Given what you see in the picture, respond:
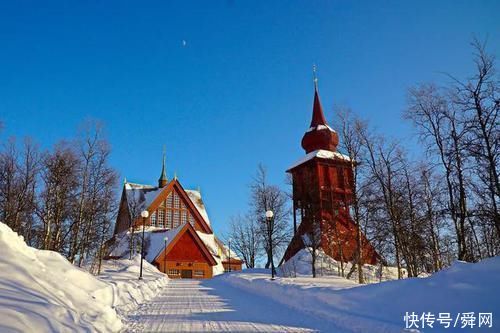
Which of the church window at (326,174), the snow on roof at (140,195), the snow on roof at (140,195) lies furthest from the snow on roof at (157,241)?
the church window at (326,174)

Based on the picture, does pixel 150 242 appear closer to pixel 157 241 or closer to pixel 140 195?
pixel 157 241

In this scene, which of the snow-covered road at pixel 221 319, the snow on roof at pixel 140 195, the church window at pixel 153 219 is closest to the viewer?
the snow-covered road at pixel 221 319

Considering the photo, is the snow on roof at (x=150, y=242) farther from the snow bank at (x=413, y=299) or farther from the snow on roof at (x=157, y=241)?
the snow bank at (x=413, y=299)

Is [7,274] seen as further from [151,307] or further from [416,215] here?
[416,215]

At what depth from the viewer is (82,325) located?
5.27m

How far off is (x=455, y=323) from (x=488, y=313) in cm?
55

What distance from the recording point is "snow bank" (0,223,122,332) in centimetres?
448

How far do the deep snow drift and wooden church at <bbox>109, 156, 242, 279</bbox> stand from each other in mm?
28076

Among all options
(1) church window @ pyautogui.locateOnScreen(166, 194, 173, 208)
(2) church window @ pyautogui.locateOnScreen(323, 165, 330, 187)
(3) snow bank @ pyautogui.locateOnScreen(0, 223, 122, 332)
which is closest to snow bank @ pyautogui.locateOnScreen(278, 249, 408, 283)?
(2) church window @ pyautogui.locateOnScreen(323, 165, 330, 187)

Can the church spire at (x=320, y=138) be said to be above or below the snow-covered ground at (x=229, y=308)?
above

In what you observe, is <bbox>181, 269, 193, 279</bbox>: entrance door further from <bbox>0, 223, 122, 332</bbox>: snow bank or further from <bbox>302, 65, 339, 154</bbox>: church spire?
<bbox>0, 223, 122, 332</bbox>: snow bank

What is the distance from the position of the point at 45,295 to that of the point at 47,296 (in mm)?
36

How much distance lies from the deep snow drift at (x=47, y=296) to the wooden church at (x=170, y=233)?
28076 millimetres

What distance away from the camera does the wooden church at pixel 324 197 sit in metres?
25.8
